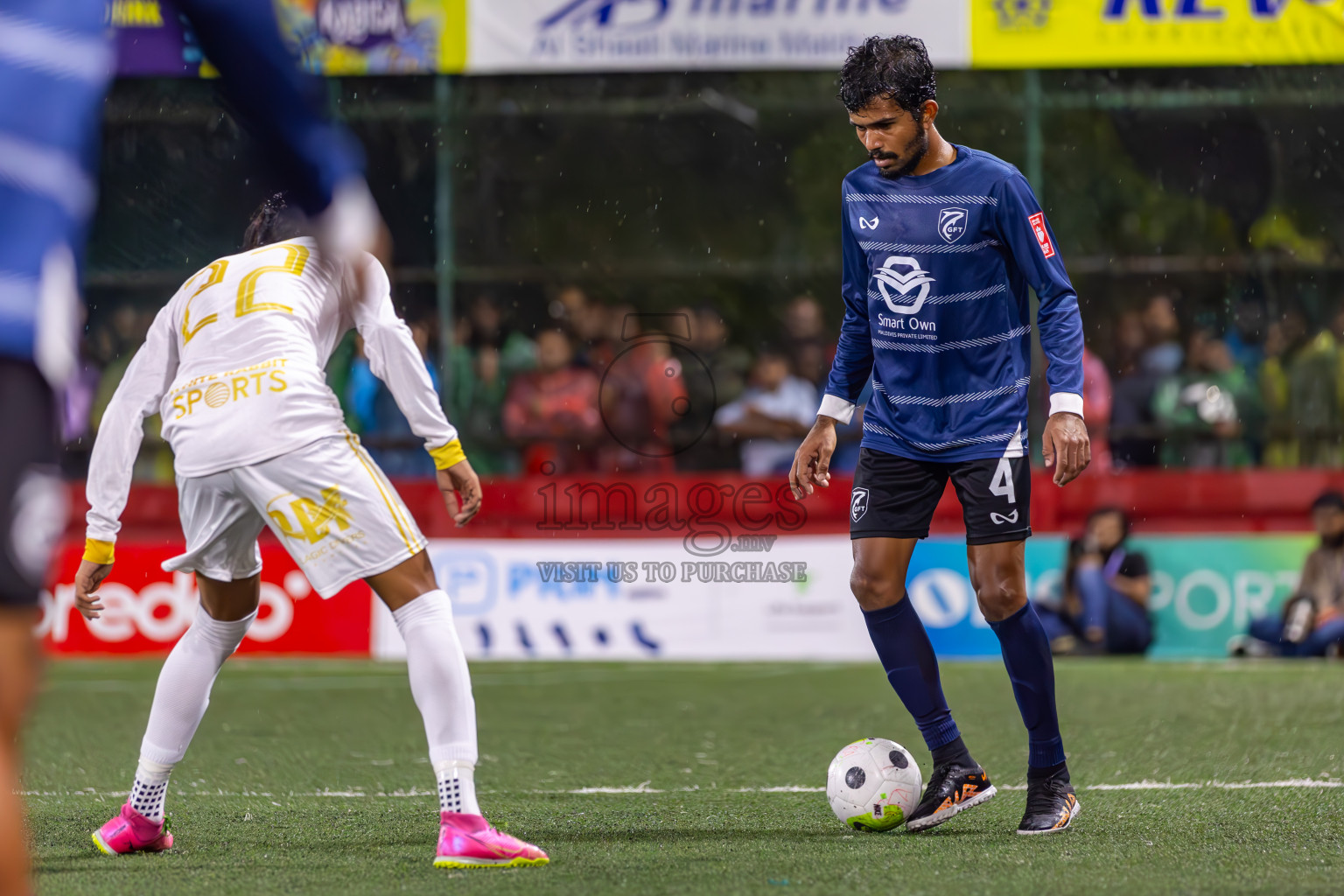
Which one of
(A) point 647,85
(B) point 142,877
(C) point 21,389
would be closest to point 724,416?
(A) point 647,85

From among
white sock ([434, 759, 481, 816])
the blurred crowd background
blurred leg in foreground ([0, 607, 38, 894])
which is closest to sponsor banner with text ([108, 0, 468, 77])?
the blurred crowd background

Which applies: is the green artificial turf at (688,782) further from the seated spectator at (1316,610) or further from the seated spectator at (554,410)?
the seated spectator at (554,410)

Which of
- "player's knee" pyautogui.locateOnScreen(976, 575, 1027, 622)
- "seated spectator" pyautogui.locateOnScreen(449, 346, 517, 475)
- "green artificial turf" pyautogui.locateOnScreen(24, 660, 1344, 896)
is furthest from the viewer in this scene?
Answer: "seated spectator" pyautogui.locateOnScreen(449, 346, 517, 475)

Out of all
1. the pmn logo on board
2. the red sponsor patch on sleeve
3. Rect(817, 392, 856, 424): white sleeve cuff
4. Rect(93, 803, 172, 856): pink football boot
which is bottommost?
Rect(93, 803, 172, 856): pink football boot

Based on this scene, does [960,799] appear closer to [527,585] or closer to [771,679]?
[771,679]

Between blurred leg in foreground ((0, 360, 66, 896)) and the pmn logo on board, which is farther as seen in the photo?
the pmn logo on board

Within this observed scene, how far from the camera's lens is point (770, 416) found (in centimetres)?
1248

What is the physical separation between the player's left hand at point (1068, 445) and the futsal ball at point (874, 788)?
0.92 m

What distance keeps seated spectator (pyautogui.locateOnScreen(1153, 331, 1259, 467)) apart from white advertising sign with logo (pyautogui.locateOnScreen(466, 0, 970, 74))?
9.68 ft

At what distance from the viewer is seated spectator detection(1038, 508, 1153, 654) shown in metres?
10.7

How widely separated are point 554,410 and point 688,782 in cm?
723

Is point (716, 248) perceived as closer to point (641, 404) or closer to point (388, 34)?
point (641, 404)

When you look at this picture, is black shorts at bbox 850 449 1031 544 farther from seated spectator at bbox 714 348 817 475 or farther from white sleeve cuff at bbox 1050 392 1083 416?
seated spectator at bbox 714 348 817 475

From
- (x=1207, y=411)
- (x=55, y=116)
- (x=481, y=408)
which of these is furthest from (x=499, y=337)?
(x=55, y=116)
